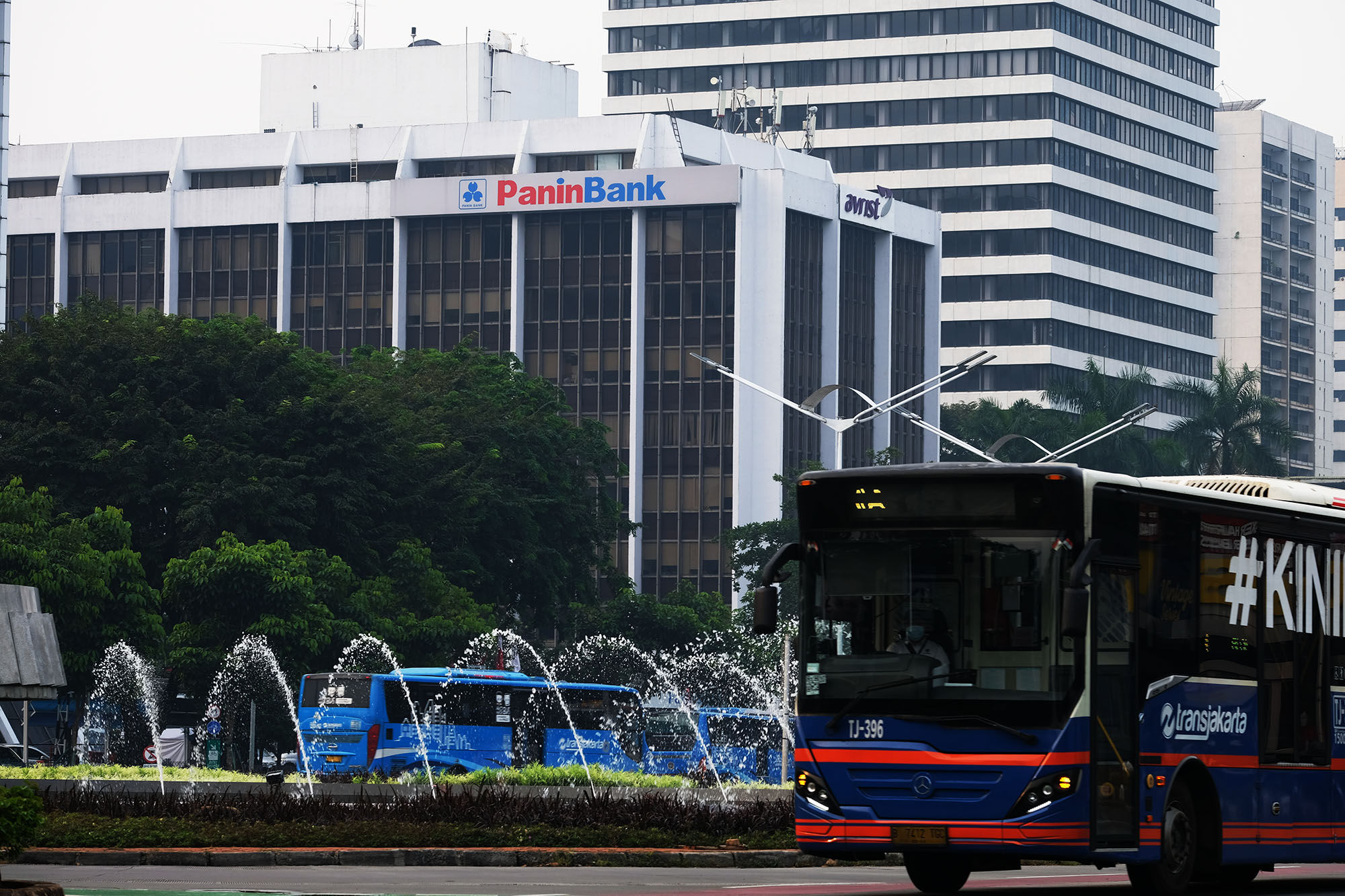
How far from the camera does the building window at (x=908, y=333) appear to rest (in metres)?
109

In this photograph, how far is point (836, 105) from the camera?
413ft

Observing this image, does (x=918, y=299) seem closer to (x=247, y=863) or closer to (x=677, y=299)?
(x=677, y=299)

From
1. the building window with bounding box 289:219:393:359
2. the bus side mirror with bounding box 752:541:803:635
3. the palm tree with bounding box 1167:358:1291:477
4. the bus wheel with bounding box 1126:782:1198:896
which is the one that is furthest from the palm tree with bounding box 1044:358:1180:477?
the bus side mirror with bounding box 752:541:803:635

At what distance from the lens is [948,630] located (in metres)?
15.6

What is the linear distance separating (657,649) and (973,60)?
54634 millimetres

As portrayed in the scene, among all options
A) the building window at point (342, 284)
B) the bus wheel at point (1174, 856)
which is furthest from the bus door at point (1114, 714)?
the building window at point (342, 284)

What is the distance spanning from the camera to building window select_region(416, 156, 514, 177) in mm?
105375

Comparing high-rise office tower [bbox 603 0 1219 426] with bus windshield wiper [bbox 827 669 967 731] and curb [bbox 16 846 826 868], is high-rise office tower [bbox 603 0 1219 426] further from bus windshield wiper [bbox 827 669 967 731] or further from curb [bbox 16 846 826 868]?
bus windshield wiper [bbox 827 669 967 731]

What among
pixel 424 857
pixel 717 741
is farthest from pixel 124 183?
pixel 424 857

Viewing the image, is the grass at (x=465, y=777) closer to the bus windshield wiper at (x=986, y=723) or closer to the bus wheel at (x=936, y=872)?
the bus wheel at (x=936, y=872)

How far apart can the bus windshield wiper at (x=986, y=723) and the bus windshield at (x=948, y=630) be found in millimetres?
33

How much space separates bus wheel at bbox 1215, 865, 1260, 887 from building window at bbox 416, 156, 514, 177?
289ft

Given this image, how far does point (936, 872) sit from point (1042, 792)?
1974 mm

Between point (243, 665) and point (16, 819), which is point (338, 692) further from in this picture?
point (16, 819)
